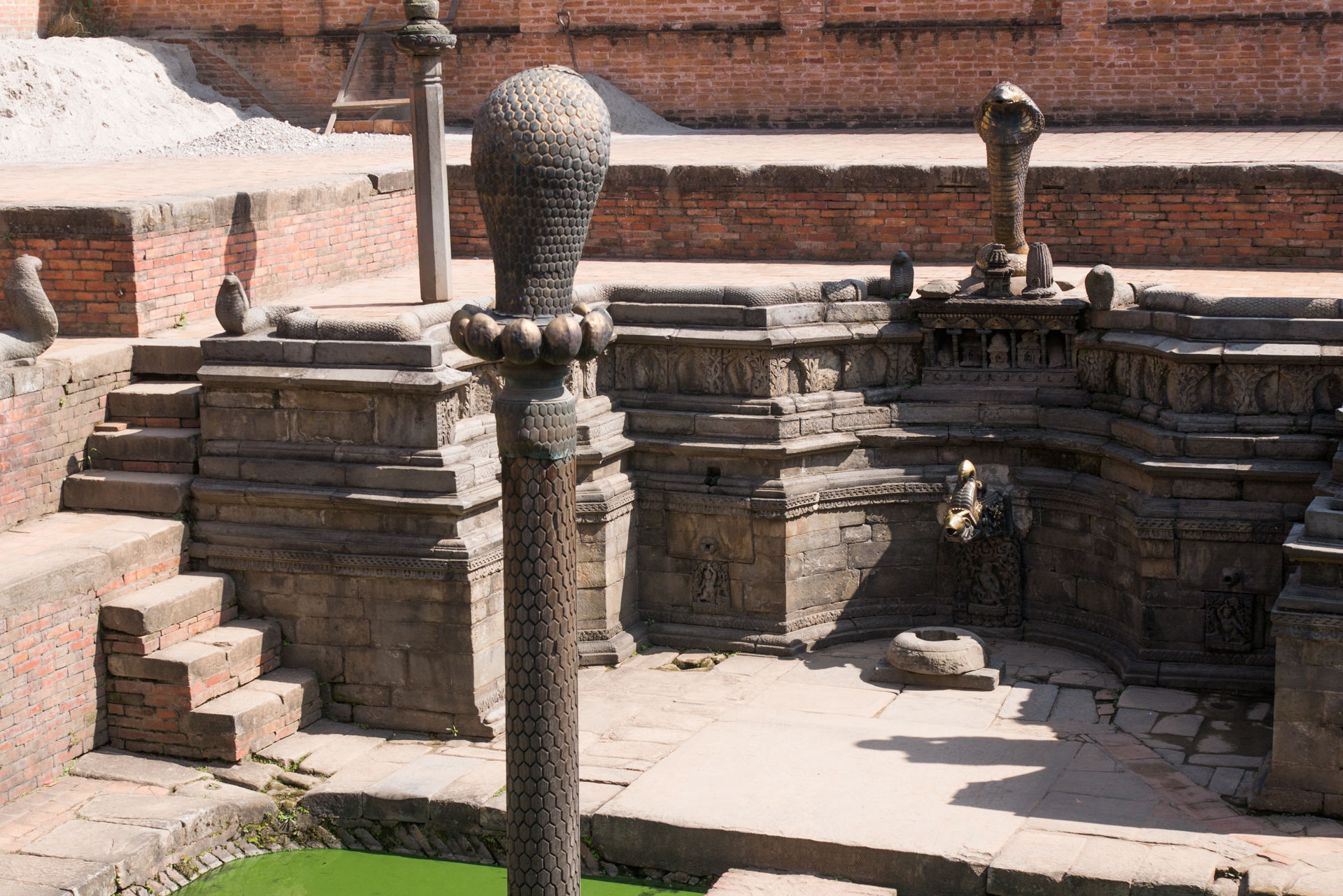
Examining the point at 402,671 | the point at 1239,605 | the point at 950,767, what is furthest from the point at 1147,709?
the point at 402,671

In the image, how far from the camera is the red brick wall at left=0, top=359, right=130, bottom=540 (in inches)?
332

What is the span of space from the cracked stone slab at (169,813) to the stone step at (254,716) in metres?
0.42

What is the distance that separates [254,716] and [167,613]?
2.44ft

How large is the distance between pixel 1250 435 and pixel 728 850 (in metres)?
4.12

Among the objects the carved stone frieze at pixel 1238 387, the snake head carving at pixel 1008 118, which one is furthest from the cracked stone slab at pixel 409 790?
the snake head carving at pixel 1008 118

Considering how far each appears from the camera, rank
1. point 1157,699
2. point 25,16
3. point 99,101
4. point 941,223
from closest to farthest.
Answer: point 1157,699
point 941,223
point 99,101
point 25,16

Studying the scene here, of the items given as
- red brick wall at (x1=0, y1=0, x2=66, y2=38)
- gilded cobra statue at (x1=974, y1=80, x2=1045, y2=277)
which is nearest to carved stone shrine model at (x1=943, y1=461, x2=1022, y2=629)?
gilded cobra statue at (x1=974, y1=80, x2=1045, y2=277)

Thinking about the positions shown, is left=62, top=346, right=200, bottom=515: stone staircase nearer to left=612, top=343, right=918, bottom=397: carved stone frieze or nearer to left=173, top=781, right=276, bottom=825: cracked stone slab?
left=173, top=781, right=276, bottom=825: cracked stone slab

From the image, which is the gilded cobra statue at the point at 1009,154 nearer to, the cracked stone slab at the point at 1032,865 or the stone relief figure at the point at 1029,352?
the stone relief figure at the point at 1029,352

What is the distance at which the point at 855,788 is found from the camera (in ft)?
25.5

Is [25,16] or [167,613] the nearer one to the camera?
[167,613]

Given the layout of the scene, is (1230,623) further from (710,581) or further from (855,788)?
(710,581)

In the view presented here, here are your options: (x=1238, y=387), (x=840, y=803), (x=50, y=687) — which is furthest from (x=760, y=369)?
(x=50, y=687)

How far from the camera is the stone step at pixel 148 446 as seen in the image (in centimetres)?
902
